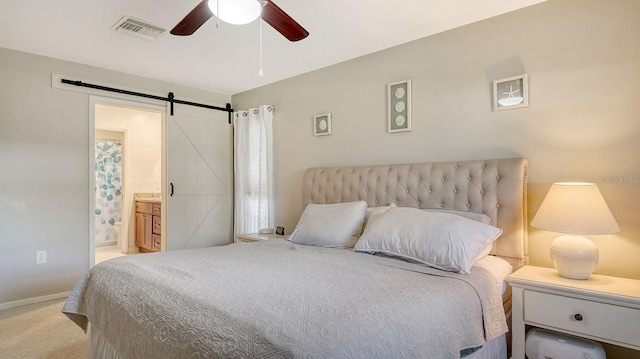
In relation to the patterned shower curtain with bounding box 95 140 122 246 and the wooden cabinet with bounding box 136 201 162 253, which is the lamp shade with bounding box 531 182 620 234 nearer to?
the wooden cabinet with bounding box 136 201 162 253

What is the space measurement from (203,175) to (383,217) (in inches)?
114

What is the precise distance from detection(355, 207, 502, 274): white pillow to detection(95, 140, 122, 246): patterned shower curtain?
226 inches

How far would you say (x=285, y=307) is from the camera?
4.13 feet

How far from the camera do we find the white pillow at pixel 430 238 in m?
1.93

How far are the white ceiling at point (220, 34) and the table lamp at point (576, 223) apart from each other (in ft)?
4.38

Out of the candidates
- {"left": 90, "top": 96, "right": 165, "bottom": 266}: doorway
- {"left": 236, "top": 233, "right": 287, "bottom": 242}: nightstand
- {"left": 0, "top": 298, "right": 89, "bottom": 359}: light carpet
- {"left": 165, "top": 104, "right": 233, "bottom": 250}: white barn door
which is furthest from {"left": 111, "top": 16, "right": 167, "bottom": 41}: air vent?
{"left": 90, "top": 96, "right": 165, "bottom": 266}: doorway

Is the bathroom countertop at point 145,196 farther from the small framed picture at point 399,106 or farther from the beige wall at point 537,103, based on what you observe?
the small framed picture at point 399,106

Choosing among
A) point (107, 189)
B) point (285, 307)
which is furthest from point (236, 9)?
point (107, 189)

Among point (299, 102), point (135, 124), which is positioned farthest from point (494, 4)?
point (135, 124)

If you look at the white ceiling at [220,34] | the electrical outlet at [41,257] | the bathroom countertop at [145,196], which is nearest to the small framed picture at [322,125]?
the white ceiling at [220,34]

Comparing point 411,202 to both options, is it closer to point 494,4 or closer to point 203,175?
point 494,4

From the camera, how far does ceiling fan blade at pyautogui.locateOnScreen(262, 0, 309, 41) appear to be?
181 cm

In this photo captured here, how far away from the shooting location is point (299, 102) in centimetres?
398

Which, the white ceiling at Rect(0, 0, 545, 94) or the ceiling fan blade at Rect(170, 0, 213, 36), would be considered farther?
the white ceiling at Rect(0, 0, 545, 94)
